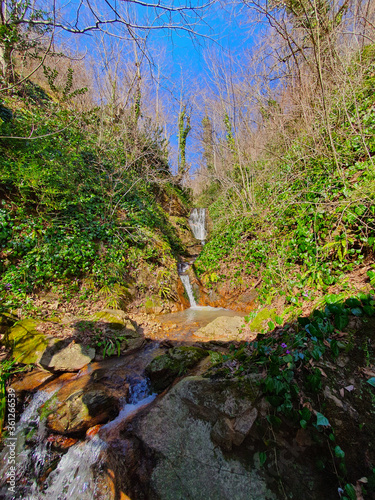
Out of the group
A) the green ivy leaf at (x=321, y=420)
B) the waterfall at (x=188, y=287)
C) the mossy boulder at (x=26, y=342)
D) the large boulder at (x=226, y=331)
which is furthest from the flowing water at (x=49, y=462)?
the waterfall at (x=188, y=287)

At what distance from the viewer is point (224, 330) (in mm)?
4191

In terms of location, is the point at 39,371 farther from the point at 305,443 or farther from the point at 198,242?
the point at 198,242

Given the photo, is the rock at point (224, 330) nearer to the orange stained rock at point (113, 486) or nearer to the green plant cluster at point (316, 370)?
the green plant cluster at point (316, 370)

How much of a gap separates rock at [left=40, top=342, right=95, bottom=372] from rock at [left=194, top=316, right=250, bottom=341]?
2.23 m

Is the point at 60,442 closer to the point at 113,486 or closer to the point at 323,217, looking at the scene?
the point at 113,486

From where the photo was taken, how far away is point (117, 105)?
8.88 metres

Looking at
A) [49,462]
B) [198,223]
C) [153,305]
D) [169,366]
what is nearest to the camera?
[49,462]

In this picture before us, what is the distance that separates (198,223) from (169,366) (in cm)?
1142

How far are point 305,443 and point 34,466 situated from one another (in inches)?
113

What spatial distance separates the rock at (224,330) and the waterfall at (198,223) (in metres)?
8.79

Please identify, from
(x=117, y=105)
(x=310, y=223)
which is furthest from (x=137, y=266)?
(x=117, y=105)

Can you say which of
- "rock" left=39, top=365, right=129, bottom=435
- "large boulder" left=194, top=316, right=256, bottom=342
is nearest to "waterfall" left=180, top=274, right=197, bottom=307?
"large boulder" left=194, top=316, right=256, bottom=342

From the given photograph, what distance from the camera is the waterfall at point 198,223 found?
13.2 metres

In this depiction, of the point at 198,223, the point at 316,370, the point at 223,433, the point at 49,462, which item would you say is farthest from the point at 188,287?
the point at 198,223
